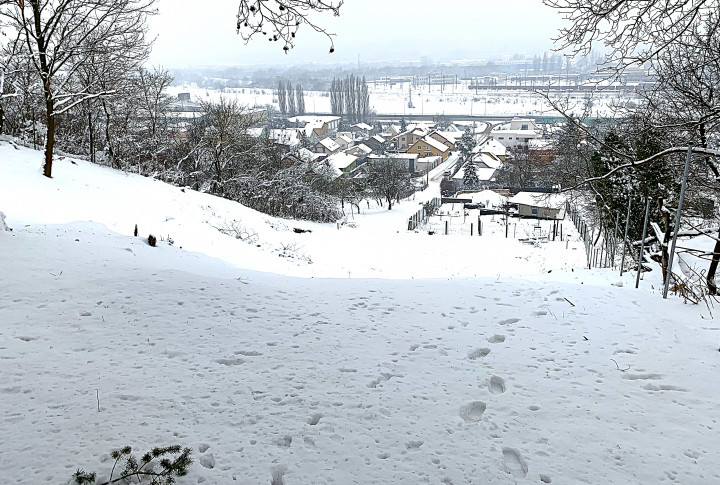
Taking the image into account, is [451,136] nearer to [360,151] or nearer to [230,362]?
[360,151]

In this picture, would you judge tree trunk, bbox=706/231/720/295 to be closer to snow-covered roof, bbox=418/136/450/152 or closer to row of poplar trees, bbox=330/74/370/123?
snow-covered roof, bbox=418/136/450/152

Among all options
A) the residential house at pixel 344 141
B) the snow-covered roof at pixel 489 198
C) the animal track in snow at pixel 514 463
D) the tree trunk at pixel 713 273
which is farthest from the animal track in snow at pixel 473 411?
the residential house at pixel 344 141

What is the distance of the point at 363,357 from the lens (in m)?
4.32

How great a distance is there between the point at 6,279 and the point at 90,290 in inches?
34.7

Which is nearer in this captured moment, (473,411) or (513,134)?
(473,411)

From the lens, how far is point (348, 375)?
398 centimetres

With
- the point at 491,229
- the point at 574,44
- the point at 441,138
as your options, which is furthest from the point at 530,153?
the point at 574,44

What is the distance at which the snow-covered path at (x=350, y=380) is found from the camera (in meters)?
2.91

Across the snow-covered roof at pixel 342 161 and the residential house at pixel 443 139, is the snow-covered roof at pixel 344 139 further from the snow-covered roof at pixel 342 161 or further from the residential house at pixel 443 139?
the snow-covered roof at pixel 342 161

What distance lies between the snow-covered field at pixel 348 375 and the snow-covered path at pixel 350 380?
2 cm

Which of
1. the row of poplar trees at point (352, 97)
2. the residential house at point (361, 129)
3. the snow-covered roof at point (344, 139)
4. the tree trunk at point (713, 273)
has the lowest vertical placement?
the tree trunk at point (713, 273)

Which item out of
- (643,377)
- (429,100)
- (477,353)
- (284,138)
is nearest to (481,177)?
(284,138)

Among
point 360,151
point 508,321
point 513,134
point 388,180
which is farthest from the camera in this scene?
point 513,134

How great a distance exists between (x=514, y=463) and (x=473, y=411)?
58 centimetres
